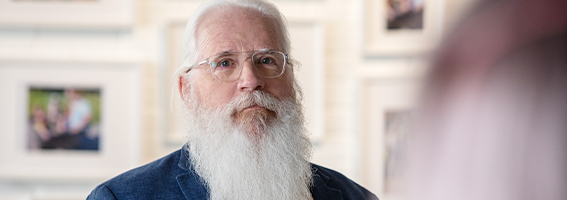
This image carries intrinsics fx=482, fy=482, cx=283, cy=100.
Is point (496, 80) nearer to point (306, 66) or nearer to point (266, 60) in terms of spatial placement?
point (266, 60)

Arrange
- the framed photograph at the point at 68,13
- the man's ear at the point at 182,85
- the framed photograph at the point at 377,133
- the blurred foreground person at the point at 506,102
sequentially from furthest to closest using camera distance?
the framed photograph at the point at 377,133 < the framed photograph at the point at 68,13 < the man's ear at the point at 182,85 < the blurred foreground person at the point at 506,102

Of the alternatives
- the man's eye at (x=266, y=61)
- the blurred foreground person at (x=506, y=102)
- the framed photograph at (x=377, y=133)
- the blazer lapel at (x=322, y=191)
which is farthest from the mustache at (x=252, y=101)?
the blurred foreground person at (x=506, y=102)

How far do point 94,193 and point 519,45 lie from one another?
1478mm

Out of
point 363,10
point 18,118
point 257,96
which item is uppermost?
point 363,10

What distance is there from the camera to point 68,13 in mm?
2230

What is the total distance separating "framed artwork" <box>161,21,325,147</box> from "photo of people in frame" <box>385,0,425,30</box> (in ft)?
1.14

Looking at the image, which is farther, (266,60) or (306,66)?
(306,66)

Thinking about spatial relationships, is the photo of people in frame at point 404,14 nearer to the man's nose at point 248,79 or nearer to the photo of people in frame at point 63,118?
the man's nose at point 248,79

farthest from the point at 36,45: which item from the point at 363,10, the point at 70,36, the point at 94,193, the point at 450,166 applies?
the point at 450,166

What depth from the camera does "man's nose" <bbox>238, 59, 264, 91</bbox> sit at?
1454 millimetres

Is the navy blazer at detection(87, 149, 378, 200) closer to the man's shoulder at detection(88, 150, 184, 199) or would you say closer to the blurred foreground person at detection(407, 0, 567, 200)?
the man's shoulder at detection(88, 150, 184, 199)

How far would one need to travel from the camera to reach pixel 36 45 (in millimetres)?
2254

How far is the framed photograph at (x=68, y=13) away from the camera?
223cm

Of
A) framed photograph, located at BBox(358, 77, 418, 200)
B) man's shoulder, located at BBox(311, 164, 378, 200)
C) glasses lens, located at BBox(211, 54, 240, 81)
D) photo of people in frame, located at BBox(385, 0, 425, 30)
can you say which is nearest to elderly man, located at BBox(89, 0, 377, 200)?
glasses lens, located at BBox(211, 54, 240, 81)
